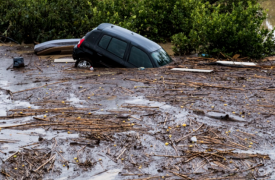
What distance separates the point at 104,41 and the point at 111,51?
1.35 feet

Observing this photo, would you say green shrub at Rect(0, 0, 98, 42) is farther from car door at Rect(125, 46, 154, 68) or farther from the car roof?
car door at Rect(125, 46, 154, 68)

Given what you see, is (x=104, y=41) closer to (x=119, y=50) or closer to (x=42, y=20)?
(x=119, y=50)

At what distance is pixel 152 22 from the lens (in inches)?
783

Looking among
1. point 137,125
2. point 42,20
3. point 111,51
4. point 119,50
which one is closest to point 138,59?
point 119,50

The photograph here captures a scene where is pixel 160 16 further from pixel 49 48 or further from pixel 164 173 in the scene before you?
pixel 164 173

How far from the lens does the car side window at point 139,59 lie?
11.4 meters

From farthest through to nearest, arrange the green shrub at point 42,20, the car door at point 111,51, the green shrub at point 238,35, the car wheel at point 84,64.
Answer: the green shrub at point 42,20
the green shrub at point 238,35
the car wheel at point 84,64
the car door at point 111,51

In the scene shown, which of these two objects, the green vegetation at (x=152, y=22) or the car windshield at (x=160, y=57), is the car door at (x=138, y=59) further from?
the green vegetation at (x=152, y=22)

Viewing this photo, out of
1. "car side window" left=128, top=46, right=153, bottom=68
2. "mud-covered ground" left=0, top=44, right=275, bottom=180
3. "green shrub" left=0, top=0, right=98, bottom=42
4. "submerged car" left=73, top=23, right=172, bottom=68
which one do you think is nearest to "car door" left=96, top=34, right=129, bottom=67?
"submerged car" left=73, top=23, right=172, bottom=68

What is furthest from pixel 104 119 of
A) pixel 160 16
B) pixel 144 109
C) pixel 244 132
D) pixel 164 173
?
pixel 160 16

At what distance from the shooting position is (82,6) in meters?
19.7

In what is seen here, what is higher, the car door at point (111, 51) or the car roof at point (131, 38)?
the car roof at point (131, 38)

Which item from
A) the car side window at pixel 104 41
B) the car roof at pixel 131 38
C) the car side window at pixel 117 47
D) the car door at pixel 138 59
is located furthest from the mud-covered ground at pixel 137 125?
the car side window at pixel 104 41

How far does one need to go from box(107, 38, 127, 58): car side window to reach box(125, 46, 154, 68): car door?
0.27 meters
